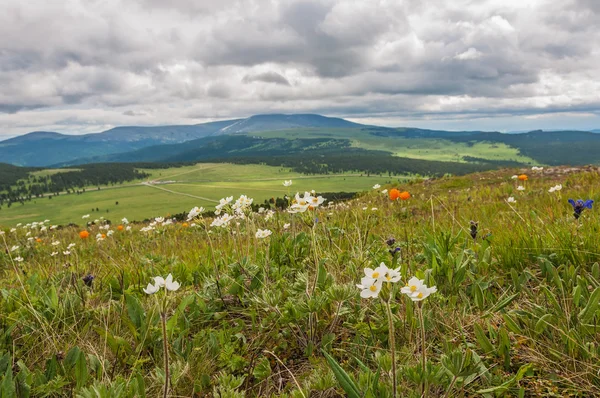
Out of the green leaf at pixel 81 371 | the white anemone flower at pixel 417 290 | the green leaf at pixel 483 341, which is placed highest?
the white anemone flower at pixel 417 290

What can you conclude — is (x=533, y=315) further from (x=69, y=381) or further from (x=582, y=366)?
(x=69, y=381)

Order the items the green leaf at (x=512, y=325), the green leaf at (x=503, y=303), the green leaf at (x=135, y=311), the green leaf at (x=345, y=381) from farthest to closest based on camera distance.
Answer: the green leaf at (x=135, y=311), the green leaf at (x=503, y=303), the green leaf at (x=512, y=325), the green leaf at (x=345, y=381)

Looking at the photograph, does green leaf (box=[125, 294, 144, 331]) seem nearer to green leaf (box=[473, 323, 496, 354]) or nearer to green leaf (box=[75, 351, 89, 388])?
green leaf (box=[75, 351, 89, 388])

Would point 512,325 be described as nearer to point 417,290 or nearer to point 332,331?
point 417,290

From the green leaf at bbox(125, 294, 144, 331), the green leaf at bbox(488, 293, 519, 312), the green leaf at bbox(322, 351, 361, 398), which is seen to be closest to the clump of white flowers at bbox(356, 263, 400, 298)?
the green leaf at bbox(322, 351, 361, 398)

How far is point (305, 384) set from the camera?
2475 millimetres

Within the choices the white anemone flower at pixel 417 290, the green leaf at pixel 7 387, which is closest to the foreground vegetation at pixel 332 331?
the green leaf at pixel 7 387

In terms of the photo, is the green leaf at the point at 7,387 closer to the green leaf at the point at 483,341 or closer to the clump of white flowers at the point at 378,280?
the clump of white flowers at the point at 378,280

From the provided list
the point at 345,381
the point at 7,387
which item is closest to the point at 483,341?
the point at 345,381

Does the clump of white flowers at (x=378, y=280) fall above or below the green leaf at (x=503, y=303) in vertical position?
above

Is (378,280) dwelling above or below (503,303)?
above

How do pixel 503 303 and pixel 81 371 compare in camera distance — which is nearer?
pixel 81 371

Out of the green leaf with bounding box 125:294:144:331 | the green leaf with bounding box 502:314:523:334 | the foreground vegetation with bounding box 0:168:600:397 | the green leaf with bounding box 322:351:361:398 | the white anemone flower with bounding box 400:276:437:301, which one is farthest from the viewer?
the green leaf with bounding box 125:294:144:331

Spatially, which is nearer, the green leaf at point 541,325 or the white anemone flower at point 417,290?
the white anemone flower at point 417,290
